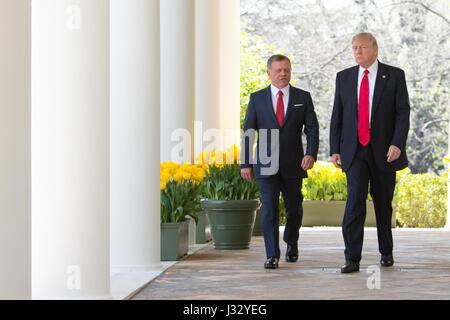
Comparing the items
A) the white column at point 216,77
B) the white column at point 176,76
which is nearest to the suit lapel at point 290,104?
the white column at point 176,76

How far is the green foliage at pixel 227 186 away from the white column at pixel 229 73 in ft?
11.5

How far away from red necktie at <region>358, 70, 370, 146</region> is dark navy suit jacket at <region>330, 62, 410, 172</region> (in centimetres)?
4

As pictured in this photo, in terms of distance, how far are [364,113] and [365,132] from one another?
7.0 inches

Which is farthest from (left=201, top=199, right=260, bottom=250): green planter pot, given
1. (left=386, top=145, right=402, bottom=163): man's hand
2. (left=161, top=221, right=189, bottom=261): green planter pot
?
(left=386, top=145, right=402, bottom=163): man's hand

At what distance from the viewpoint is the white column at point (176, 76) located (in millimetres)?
10336

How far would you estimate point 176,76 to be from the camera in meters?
10.5

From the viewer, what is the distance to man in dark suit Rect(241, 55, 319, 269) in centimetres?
760

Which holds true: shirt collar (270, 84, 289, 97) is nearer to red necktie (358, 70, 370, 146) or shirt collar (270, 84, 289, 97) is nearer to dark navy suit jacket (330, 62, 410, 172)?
dark navy suit jacket (330, 62, 410, 172)

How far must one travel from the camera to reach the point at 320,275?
725cm

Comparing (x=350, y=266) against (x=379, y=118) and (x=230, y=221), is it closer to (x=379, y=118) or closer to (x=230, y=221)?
(x=379, y=118)

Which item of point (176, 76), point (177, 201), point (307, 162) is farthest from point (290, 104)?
point (176, 76)
